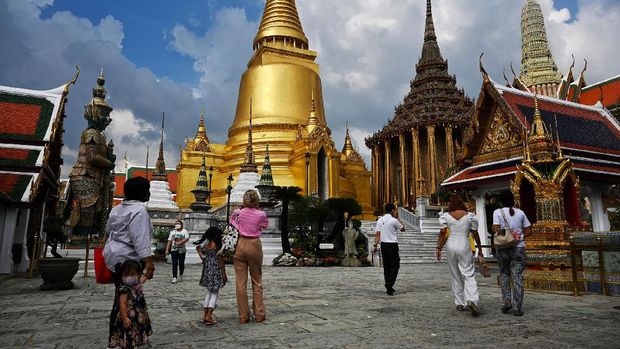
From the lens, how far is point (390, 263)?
6.81 metres

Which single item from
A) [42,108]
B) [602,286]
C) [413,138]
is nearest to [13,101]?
[42,108]

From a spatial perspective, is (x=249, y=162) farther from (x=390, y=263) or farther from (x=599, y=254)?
(x=599, y=254)

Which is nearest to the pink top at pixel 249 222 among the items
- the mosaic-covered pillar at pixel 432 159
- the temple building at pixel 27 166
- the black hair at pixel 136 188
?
the black hair at pixel 136 188

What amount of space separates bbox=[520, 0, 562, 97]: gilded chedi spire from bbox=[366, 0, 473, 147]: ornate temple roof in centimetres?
579

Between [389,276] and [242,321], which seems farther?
[389,276]

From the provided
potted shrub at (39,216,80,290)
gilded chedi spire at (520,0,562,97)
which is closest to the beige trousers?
potted shrub at (39,216,80,290)

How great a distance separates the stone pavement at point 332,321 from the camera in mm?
3631

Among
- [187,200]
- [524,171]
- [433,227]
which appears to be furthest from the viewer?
[187,200]

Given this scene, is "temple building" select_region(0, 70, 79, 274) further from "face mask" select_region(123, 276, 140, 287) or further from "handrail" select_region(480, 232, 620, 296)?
"handrail" select_region(480, 232, 620, 296)

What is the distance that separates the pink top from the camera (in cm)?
464

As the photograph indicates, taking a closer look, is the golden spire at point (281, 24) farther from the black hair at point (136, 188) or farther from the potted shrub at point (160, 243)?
the black hair at point (136, 188)

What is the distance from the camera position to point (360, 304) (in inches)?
223

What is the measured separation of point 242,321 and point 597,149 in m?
12.2

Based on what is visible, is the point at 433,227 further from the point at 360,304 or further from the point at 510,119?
the point at 360,304
